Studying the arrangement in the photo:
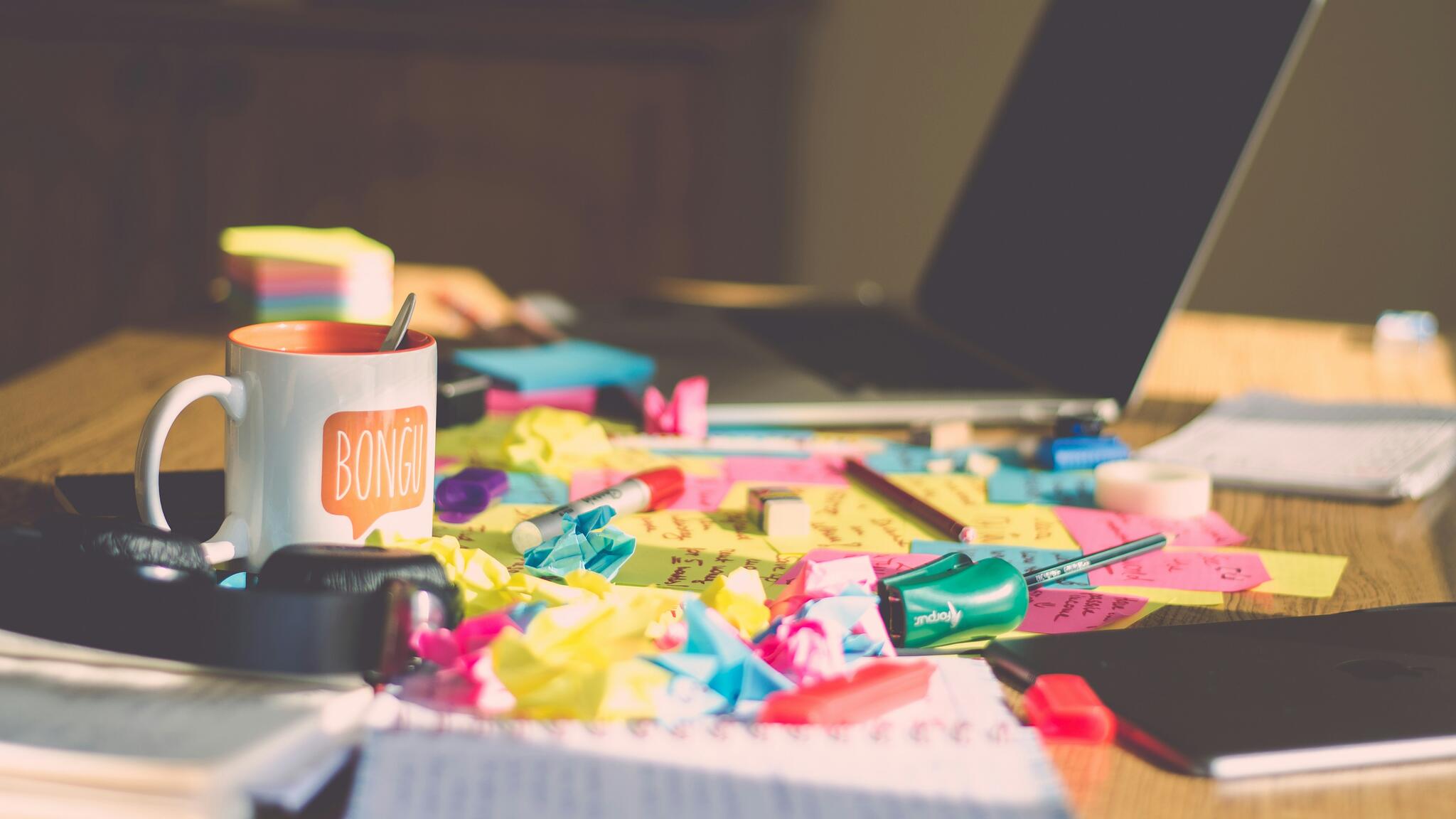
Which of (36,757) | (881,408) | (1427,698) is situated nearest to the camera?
(36,757)

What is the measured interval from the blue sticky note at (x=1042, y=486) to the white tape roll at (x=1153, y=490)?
0.02m

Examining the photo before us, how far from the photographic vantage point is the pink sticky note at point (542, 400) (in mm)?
950

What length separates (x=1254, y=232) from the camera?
2.57 m

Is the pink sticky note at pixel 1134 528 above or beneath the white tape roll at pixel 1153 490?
beneath

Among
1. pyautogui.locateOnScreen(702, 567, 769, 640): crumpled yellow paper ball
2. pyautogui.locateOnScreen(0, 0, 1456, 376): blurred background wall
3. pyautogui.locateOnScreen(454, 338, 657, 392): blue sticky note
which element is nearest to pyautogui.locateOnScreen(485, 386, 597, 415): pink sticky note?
pyautogui.locateOnScreen(454, 338, 657, 392): blue sticky note

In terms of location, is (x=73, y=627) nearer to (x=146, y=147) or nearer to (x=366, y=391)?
(x=366, y=391)

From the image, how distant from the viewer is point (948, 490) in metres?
0.80

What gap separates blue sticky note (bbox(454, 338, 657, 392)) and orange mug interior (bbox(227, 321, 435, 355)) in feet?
1.19

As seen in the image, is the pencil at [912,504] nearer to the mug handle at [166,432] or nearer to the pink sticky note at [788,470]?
the pink sticky note at [788,470]

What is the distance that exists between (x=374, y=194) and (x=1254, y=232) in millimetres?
1742

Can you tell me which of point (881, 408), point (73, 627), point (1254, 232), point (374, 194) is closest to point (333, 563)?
point (73, 627)

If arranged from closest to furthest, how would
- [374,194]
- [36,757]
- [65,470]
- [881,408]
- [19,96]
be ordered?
[36,757]
[65,470]
[881,408]
[19,96]
[374,194]

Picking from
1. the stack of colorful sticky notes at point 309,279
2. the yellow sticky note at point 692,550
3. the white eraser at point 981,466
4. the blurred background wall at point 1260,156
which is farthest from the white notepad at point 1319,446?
the blurred background wall at point 1260,156

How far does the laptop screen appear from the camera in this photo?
90cm
